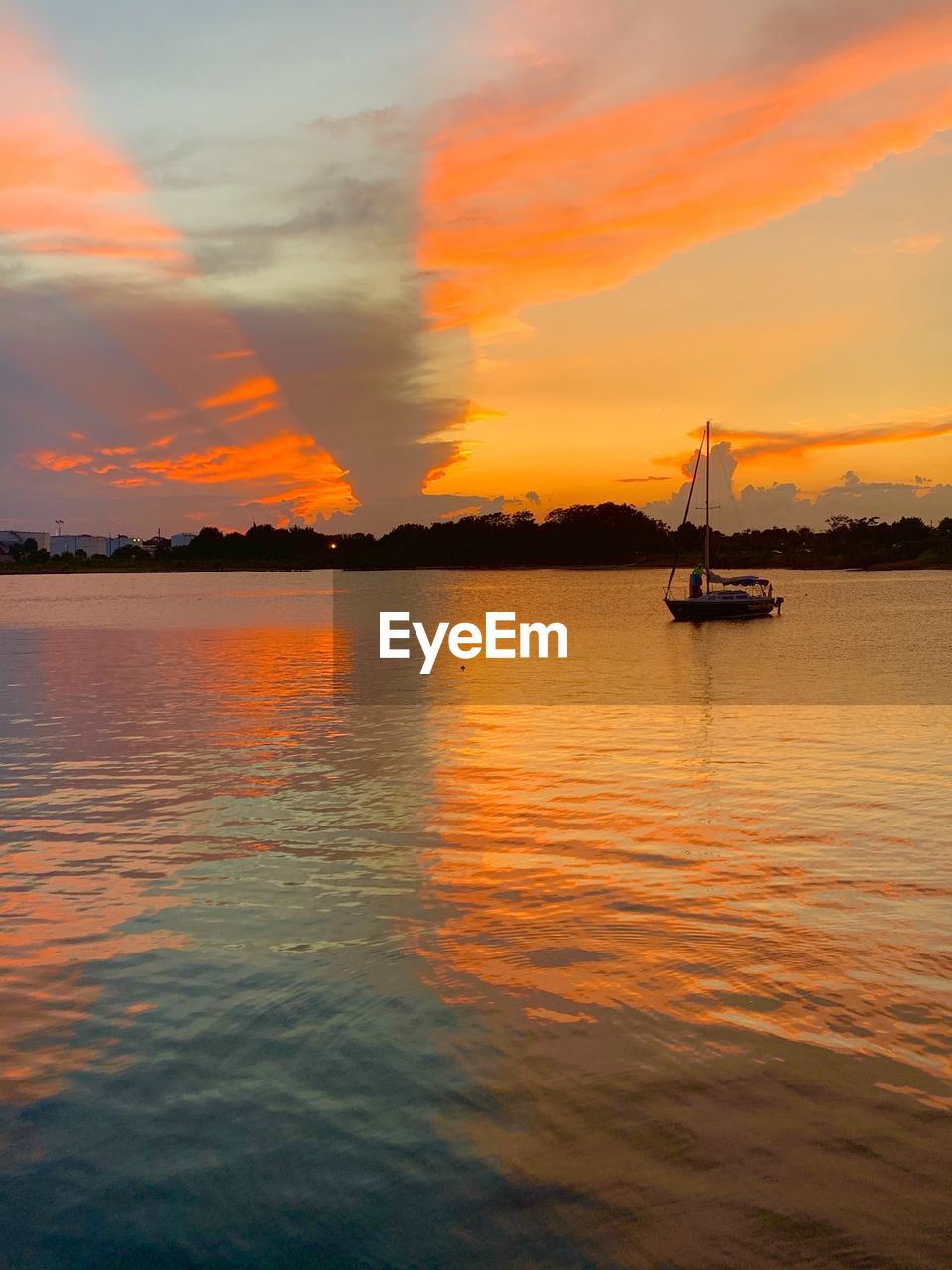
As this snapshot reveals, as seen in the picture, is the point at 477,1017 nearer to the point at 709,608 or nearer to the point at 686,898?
the point at 686,898

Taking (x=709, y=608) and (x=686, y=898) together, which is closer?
(x=686, y=898)

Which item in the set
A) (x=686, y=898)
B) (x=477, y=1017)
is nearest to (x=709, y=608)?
(x=686, y=898)

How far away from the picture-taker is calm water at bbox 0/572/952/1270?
21.7 ft

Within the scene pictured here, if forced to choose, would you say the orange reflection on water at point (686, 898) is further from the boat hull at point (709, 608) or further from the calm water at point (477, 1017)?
the boat hull at point (709, 608)

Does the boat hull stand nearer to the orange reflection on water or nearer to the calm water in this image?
the orange reflection on water

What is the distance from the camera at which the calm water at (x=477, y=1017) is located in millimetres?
6625

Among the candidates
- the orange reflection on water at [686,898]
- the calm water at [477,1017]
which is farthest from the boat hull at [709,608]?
the calm water at [477,1017]

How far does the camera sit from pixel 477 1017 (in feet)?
Result: 31.2

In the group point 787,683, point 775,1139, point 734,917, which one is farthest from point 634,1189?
point 787,683

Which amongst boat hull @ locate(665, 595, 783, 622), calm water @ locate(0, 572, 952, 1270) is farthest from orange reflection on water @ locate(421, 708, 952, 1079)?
boat hull @ locate(665, 595, 783, 622)

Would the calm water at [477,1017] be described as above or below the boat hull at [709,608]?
below

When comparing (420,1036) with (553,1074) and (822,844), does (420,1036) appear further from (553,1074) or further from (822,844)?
(822,844)

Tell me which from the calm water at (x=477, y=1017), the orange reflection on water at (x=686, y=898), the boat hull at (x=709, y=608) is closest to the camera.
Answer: the calm water at (x=477, y=1017)

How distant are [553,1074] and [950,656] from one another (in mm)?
55524
